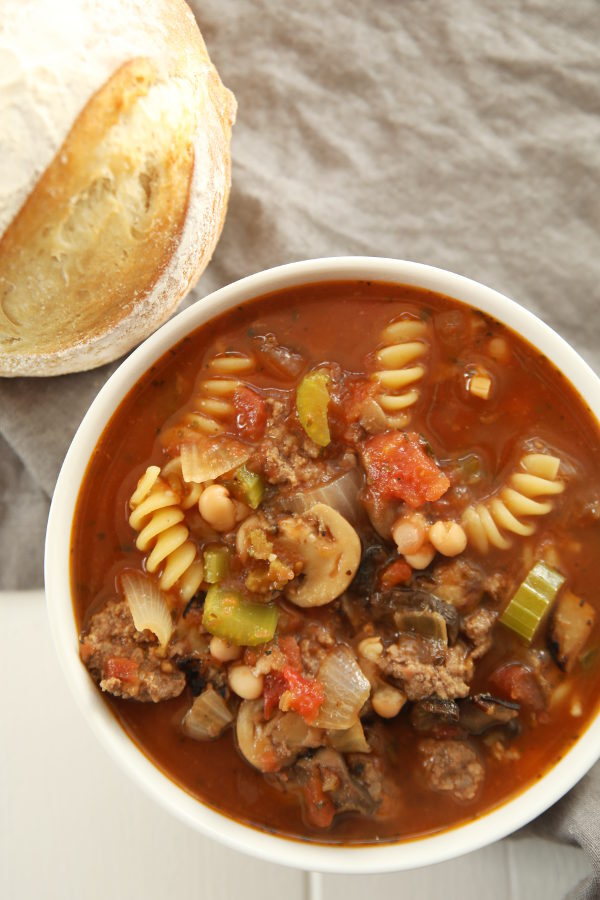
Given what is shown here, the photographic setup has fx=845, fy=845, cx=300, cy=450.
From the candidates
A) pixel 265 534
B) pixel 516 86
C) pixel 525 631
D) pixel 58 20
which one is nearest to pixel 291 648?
pixel 265 534

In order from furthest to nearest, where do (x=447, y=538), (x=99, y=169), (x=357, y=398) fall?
(x=357, y=398)
(x=447, y=538)
(x=99, y=169)

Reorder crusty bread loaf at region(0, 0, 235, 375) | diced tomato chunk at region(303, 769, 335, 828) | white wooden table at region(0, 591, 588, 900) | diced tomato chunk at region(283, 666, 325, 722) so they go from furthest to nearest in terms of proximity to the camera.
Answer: white wooden table at region(0, 591, 588, 900) < diced tomato chunk at region(303, 769, 335, 828) < diced tomato chunk at region(283, 666, 325, 722) < crusty bread loaf at region(0, 0, 235, 375)

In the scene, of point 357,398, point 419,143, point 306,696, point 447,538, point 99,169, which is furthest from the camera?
point 419,143

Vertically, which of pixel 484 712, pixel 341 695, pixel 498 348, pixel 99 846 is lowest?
pixel 99 846

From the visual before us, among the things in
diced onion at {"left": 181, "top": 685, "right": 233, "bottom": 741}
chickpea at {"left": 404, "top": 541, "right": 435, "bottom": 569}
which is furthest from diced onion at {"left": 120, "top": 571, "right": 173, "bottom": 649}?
chickpea at {"left": 404, "top": 541, "right": 435, "bottom": 569}

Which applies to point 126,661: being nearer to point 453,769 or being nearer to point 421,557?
point 421,557

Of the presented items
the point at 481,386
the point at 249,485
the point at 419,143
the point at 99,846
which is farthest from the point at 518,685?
the point at 419,143

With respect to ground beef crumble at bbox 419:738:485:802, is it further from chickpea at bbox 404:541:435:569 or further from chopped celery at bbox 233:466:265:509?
chopped celery at bbox 233:466:265:509

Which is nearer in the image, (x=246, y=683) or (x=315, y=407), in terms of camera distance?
(x=246, y=683)

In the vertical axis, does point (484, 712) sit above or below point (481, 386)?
below
